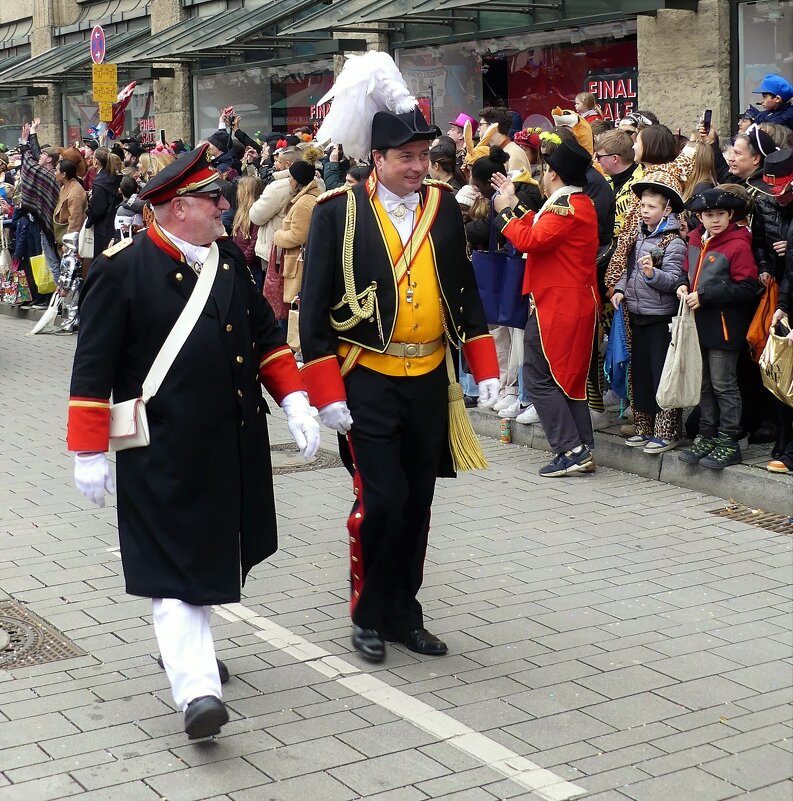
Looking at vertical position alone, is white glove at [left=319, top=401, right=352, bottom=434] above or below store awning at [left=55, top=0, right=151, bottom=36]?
below

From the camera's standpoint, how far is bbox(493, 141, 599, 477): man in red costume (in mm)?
8242

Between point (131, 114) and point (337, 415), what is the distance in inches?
908

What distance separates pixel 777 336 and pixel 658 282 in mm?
880

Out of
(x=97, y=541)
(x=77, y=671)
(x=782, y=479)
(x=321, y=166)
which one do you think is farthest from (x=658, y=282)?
(x=321, y=166)

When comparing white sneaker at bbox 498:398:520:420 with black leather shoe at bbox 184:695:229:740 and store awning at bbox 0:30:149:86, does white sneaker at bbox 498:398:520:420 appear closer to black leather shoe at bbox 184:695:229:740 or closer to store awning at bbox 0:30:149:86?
black leather shoe at bbox 184:695:229:740

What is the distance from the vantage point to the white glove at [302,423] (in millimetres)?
4961

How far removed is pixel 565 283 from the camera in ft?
27.7

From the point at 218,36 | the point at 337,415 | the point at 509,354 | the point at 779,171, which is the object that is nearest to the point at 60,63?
the point at 218,36

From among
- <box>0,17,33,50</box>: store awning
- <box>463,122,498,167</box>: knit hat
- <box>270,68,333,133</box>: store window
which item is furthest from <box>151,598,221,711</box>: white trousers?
<box>0,17,33,50</box>: store awning

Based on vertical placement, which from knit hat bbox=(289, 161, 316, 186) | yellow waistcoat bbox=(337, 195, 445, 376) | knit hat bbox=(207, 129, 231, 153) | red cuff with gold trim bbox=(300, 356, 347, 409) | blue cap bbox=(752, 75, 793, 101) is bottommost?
red cuff with gold trim bbox=(300, 356, 347, 409)

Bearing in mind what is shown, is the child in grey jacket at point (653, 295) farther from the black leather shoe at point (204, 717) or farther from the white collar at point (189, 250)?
the black leather shoe at point (204, 717)

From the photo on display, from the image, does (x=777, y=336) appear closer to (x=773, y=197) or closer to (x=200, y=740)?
(x=773, y=197)

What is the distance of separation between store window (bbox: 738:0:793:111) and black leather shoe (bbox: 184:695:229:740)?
1017cm

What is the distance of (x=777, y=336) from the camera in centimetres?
768
